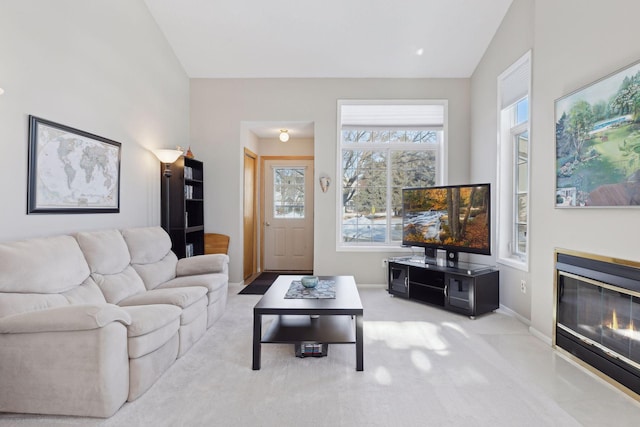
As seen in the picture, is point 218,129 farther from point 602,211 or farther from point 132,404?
point 602,211

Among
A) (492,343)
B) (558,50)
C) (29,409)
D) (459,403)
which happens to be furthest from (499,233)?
(29,409)

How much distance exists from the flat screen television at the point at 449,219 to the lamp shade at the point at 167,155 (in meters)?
2.89

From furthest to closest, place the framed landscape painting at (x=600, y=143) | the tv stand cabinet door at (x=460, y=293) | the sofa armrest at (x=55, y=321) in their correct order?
the tv stand cabinet door at (x=460, y=293) → the framed landscape painting at (x=600, y=143) → the sofa armrest at (x=55, y=321)

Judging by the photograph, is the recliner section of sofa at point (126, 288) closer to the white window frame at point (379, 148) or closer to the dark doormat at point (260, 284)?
the dark doormat at point (260, 284)

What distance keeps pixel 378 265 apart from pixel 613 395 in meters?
2.90

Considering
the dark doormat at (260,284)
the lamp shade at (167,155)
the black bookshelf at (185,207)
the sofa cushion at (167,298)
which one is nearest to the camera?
the sofa cushion at (167,298)

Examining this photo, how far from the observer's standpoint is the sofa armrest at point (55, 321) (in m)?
1.78

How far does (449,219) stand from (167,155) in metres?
3.37

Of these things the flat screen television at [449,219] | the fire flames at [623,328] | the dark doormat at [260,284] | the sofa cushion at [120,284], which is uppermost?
the flat screen television at [449,219]

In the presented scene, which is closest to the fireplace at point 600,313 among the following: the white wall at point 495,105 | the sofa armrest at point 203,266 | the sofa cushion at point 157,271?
the white wall at point 495,105

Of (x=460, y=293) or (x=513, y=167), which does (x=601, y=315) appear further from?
(x=513, y=167)

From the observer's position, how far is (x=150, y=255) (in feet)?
10.7


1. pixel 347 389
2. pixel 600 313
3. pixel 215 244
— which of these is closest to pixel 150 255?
pixel 215 244

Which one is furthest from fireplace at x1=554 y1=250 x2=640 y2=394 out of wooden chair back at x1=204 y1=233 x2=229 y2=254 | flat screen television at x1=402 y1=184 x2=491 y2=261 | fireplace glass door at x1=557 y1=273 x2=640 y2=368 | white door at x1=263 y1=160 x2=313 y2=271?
white door at x1=263 y1=160 x2=313 y2=271
